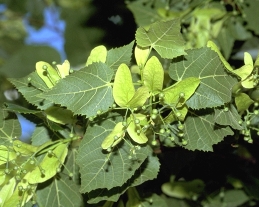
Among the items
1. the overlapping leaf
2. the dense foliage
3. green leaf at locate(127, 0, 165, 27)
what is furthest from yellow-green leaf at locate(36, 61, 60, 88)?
green leaf at locate(127, 0, 165, 27)

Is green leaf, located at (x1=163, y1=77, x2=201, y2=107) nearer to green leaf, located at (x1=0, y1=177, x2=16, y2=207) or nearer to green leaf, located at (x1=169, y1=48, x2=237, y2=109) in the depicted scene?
green leaf, located at (x1=169, y1=48, x2=237, y2=109)

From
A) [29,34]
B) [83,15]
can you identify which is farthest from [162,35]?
[29,34]

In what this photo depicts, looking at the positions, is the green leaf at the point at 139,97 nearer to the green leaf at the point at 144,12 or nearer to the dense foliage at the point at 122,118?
the dense foliage at the point at 122,118

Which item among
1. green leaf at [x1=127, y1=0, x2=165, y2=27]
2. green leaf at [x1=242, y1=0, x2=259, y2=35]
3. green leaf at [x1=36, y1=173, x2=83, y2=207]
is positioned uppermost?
green leaf at [x1=127, y1=0, x2=165, y2=27]

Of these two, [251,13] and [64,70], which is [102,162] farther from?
[251,13]

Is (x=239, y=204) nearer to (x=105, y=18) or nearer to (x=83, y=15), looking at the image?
(x=105, y=18)

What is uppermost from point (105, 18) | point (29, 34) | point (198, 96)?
point (198, 96)

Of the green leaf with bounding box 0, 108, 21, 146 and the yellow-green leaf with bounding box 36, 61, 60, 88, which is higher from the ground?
the yellow-green leaf with bounding box 36, 61, 60, 88

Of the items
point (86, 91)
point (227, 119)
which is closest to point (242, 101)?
point (227, 119)
